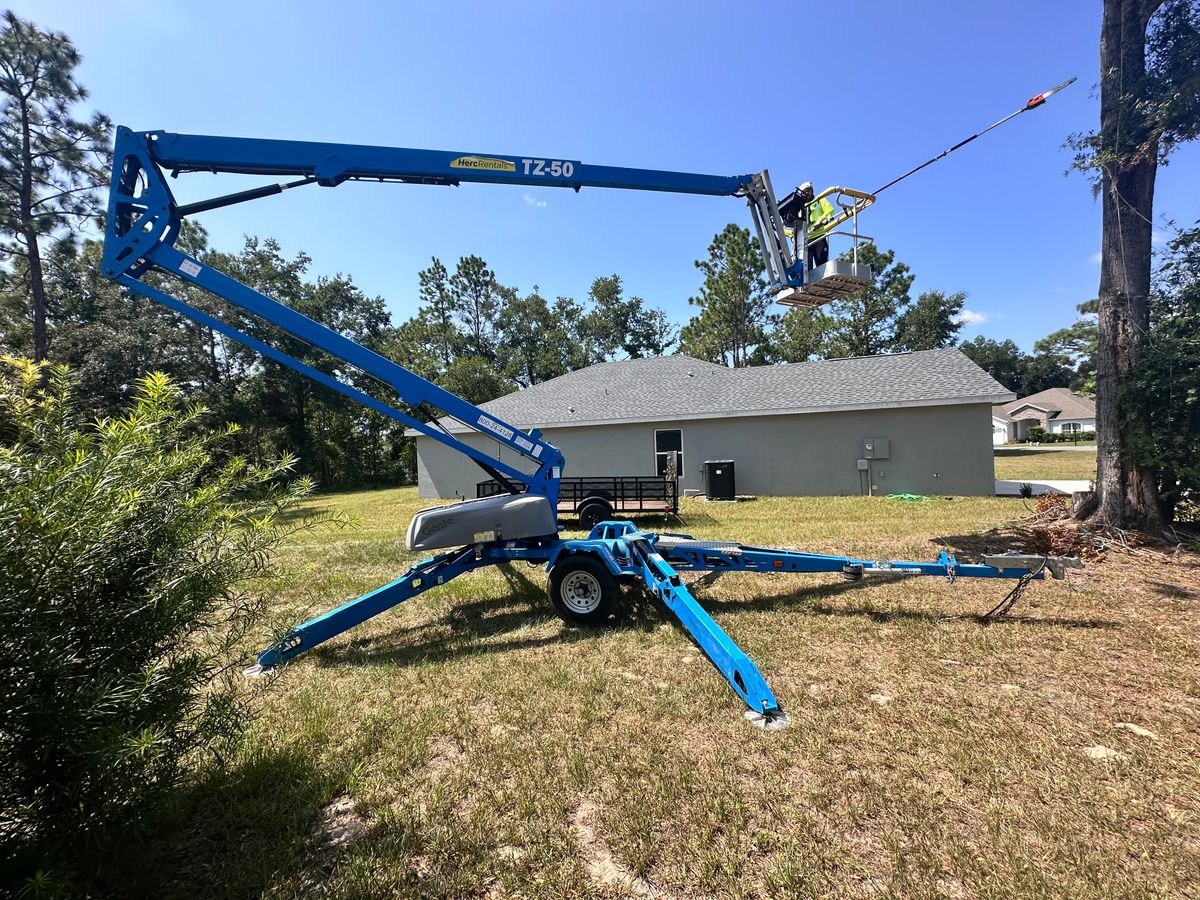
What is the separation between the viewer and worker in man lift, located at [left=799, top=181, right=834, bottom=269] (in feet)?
20.1

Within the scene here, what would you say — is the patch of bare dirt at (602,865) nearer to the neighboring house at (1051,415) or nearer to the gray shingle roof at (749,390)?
the gray shingle roof at (749,390)

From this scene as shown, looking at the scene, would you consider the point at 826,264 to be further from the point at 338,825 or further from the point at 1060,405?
the point at 1060,405

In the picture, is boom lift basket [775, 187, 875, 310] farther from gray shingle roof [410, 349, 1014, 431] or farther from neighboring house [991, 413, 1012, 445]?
neighboring house [991, 413, 1012, 445]

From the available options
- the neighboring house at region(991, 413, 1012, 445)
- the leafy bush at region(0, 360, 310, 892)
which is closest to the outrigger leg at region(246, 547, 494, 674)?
the leafy bush at region(0, 360, 310, 892)

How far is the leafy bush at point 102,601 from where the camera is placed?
5.73 feet

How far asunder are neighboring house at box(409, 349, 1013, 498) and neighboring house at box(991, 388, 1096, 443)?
169 ft

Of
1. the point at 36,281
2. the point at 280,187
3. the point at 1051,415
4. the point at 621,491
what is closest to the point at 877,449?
the point at 621,491

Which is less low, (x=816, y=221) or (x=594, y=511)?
(x=816, y=221)

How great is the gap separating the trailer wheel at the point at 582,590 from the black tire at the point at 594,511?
6.18 m

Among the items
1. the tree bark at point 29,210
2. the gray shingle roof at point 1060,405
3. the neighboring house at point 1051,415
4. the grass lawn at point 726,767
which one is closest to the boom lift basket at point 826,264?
the grass lawn at point 726,767

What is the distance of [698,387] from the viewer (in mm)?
18359

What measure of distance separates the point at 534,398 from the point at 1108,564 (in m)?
17.4

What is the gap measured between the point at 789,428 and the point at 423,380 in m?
12.9

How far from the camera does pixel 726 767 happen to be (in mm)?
2738
